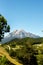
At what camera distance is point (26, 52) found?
148 ft

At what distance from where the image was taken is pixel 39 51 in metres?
48.0

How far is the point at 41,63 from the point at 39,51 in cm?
607

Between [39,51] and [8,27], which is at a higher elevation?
[8,27]

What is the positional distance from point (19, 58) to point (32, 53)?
11.0 ft

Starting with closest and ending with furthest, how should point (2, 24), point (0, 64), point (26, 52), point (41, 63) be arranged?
1. point (0, 64)
2. point (41, 63)
3. point (26, 52)
4. point (2, 24)

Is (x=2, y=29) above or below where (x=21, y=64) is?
above

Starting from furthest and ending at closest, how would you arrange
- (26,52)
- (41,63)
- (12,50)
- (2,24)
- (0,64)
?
1. (2,24)
2. (12,50)
3. (26,52)
4. (41,63)
5. (0,64)

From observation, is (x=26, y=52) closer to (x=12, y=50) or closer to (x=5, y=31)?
(x=12, y=50)

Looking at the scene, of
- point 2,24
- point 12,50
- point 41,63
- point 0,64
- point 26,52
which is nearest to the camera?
point 0,64

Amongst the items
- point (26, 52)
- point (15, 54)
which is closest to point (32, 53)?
point (26, 52)

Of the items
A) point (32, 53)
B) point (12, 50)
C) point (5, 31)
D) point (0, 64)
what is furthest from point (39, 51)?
point (0, 64)

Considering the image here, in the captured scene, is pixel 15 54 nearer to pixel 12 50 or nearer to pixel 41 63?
pixel 12 50

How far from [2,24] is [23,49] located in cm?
1100

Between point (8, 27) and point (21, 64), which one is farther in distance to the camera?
point (8, 27)
